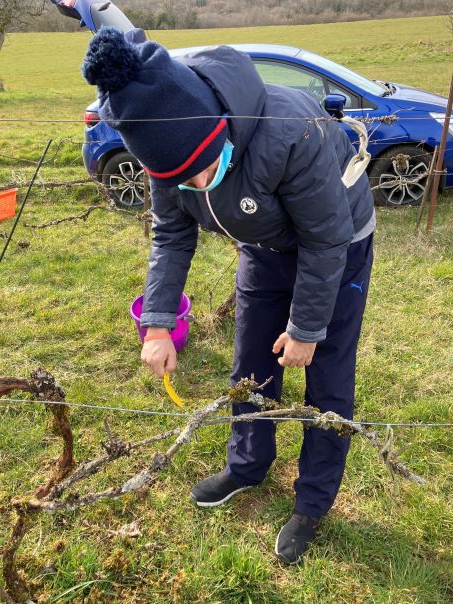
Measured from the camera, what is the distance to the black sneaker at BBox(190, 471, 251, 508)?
7.42 feet

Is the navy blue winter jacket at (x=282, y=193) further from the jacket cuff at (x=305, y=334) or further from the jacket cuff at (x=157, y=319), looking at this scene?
the jacket cuff at (x=157, y=319)

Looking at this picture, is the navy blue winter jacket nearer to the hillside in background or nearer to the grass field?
the grass field

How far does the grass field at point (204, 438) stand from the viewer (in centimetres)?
196

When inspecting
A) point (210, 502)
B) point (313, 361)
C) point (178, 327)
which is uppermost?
point (313, 361)

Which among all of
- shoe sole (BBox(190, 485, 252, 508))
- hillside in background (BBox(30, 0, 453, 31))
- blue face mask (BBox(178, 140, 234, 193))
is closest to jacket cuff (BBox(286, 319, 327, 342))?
blue face mask (BBox(178, 140, 234, 193))

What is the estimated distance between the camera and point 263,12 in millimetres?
33625

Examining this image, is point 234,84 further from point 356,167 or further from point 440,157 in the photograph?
point 440,157

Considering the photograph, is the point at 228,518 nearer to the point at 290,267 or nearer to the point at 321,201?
the point at 290,267

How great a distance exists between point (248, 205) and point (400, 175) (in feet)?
13.2

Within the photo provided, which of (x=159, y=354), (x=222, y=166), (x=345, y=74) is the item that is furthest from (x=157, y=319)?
(x=345, y=74)

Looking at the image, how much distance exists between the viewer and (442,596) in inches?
74.9

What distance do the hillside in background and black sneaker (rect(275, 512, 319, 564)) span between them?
29008mm

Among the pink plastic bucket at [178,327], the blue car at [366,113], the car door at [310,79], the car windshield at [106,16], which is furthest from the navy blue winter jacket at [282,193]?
the car windshield at [106,16]

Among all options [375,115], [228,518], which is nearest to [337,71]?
[375,115]
